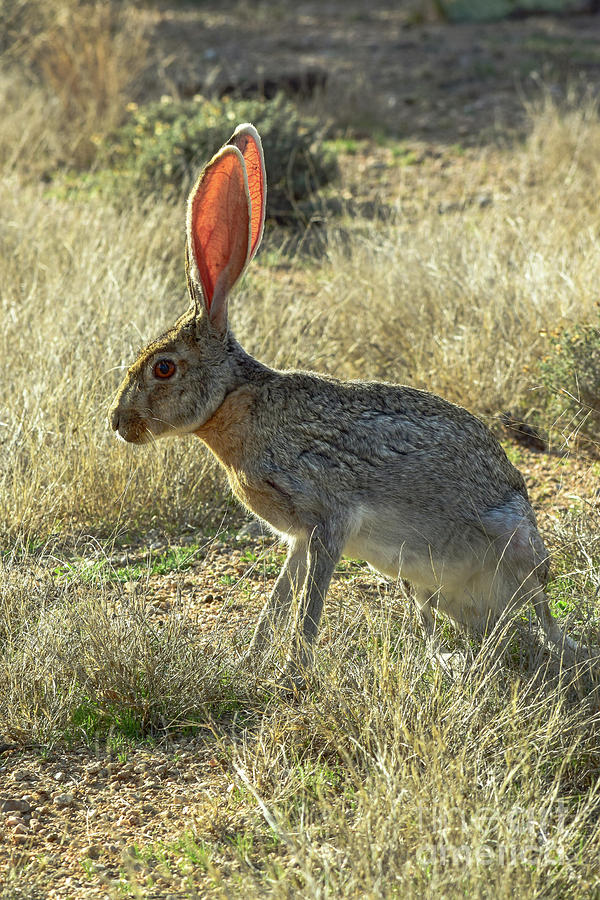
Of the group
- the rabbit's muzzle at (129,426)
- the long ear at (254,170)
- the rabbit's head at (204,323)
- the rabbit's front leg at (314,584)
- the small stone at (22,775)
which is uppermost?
the long ear at (254,170)

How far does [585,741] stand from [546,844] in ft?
1.83

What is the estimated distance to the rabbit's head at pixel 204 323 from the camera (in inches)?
141

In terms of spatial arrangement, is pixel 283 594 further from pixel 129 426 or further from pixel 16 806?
pixel 16 806

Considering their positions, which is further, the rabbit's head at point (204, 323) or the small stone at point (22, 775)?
the rabbit's head at point (204, 323)

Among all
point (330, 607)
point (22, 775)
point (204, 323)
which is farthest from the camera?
point (330, 607)

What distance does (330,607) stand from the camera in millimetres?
4008

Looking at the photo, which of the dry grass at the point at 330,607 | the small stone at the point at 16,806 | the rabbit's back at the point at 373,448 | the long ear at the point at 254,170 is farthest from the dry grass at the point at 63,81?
the small stone at the point at 16,806

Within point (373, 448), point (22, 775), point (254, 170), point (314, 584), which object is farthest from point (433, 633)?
point (254, 170)

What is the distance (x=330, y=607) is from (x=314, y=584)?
1.84ft

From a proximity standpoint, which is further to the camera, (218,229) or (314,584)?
(218,229)

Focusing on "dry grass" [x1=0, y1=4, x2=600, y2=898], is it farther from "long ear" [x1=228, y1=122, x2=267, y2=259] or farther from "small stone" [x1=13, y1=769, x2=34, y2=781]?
"long ear" [x1=228, y1=122, x2=267, y2=259]

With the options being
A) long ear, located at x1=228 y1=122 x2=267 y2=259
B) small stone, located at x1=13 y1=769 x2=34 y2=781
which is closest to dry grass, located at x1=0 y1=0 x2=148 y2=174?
long ear, located at x1=228 y1=122 x2=267 y2=259

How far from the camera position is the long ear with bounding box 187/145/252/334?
357 centimetres

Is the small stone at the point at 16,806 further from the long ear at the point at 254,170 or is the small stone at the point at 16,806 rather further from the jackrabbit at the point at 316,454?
the long ear at the point at 254,170
